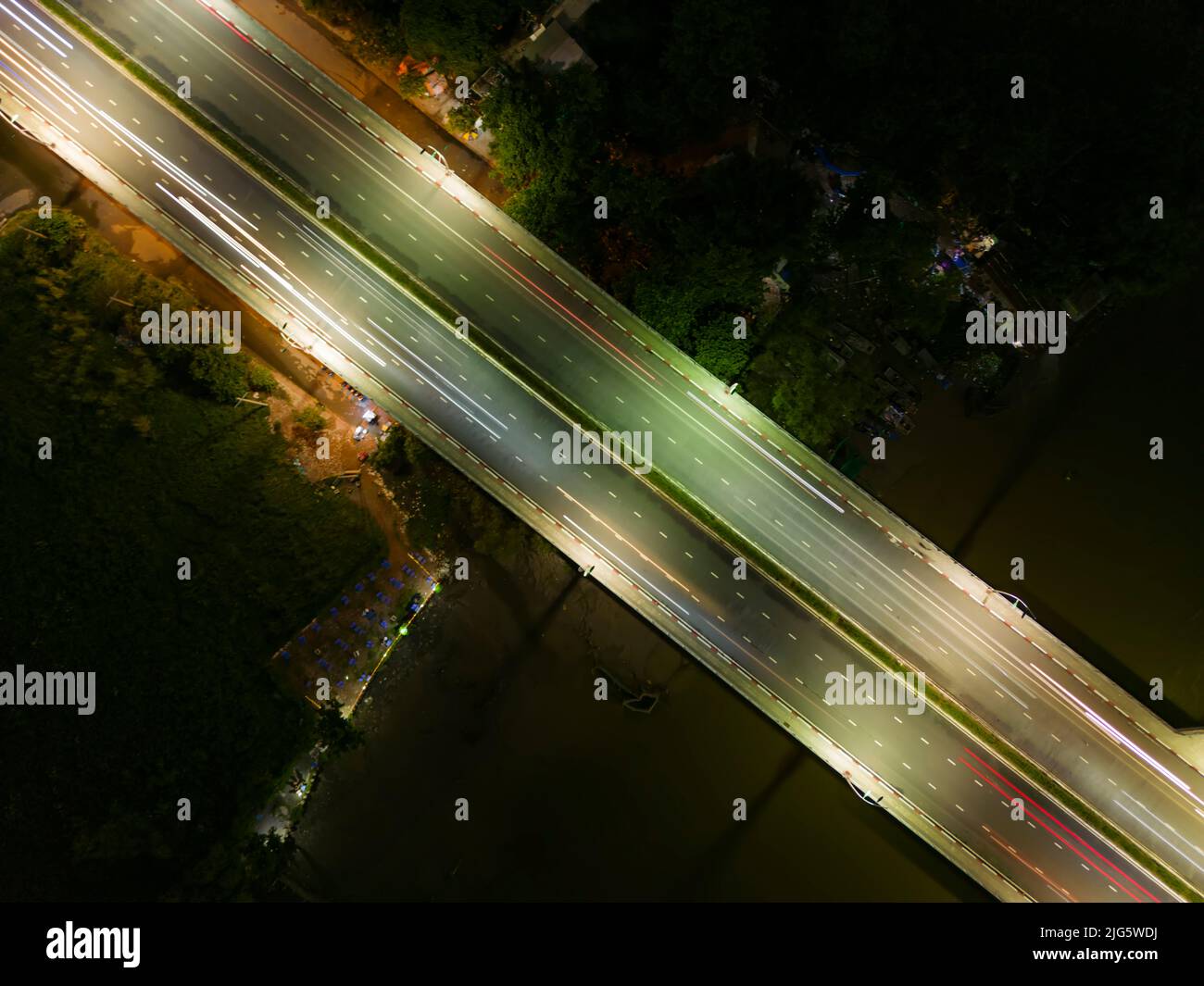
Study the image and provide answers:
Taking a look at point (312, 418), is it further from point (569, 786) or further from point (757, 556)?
point (757, 556)

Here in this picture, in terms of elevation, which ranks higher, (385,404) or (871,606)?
(385,404)

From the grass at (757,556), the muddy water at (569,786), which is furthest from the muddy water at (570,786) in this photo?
the grass at (757,556)

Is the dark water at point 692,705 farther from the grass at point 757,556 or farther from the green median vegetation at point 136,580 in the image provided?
the grass at point 757,556

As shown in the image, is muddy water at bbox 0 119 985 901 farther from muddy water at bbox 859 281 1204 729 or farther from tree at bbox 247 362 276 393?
muddy water at bbox 859 281 1204 729

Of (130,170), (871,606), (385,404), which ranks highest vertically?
(130,170)

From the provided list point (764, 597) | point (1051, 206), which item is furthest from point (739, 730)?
point (1051, 206)

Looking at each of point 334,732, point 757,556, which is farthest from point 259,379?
point 757,556

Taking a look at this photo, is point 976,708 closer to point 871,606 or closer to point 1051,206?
point 871,606

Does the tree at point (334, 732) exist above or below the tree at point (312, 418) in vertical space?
below
